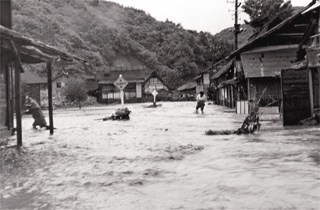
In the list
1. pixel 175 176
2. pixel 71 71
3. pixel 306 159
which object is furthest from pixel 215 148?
pixel 71 71

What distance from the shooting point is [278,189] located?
5297 millimetres

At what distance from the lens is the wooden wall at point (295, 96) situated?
15273 millimetres

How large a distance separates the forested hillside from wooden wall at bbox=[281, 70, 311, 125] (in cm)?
8693

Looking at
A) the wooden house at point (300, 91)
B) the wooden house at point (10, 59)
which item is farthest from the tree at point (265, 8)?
the wooden house at point (10, 59)

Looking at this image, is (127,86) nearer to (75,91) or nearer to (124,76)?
(124,76)

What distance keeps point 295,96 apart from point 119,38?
126051 millimetres

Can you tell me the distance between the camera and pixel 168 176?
6566 millimetres

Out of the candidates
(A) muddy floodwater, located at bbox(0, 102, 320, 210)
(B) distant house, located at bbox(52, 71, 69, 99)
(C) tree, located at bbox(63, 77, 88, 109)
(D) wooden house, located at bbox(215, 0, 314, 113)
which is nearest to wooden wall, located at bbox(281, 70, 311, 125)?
(A) muddy floodwater, located at bbox(0, 102, 320, 210)

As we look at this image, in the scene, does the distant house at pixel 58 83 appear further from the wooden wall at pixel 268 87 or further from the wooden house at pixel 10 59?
the wooden house at pixel 10 59

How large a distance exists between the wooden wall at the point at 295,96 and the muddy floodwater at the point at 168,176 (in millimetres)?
4478

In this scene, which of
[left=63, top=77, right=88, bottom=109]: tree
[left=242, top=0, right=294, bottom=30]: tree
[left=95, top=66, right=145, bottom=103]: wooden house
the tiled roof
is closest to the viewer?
[left=242, top=0, right=294, bottom=30]: tree

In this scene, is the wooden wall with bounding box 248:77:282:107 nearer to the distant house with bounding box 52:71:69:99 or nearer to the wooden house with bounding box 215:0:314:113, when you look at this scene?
the wooden house with bounding box 215:0:314:113

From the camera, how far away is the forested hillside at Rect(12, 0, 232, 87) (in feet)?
388

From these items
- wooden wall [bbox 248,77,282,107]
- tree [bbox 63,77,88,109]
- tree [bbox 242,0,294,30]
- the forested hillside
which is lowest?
wooden wall [bbox 248,77,282,107]
